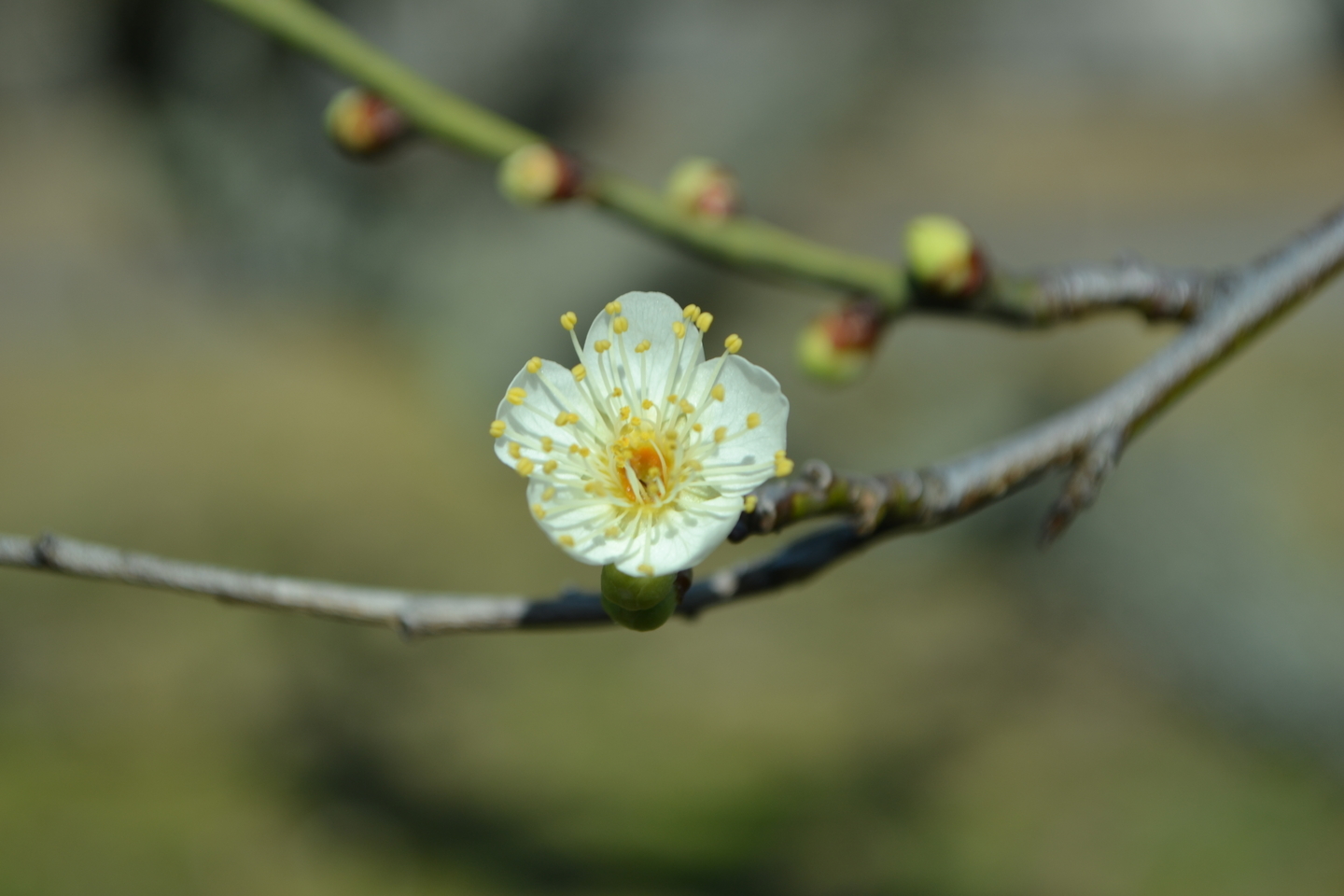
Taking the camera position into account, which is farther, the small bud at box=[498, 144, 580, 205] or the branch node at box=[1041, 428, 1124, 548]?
the small bud at box=[498, 144, 580, 205]

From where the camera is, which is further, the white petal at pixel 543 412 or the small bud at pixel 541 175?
the small bud at pixel 541 175

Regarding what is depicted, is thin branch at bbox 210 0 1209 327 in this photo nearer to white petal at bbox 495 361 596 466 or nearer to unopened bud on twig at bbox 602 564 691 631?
white petal at bbox 495 361 596 466

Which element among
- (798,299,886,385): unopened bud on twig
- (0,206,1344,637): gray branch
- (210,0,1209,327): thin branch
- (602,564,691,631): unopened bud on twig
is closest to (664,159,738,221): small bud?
(210,0,1209,327): thin branch

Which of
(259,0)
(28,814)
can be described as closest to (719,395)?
(259,0)

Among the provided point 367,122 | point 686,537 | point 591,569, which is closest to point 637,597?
point 686,537

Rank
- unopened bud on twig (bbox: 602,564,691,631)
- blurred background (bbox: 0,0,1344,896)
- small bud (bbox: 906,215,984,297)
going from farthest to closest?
blurred background (bbox: 0,0,1344,896) < small bud (bbox: 906,215,984,297) < unopened bud on twig (bbox: 602,564,691,631)

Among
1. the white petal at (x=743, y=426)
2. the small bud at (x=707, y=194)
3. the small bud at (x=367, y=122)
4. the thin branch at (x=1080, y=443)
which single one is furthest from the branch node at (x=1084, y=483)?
the small bud at (x=367, y=122)

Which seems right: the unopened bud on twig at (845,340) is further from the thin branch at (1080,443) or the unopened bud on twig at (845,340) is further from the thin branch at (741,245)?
the thin branch at (1080,443)
